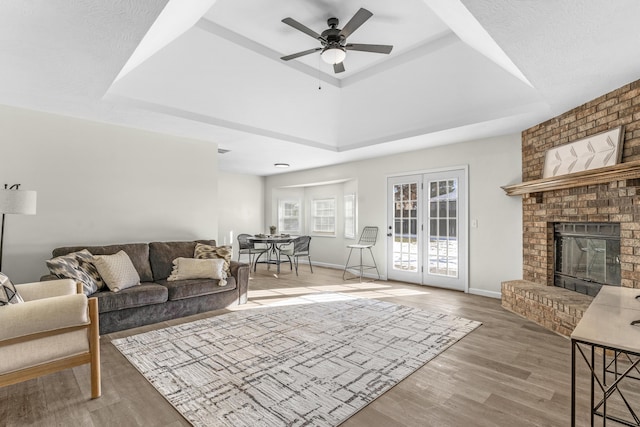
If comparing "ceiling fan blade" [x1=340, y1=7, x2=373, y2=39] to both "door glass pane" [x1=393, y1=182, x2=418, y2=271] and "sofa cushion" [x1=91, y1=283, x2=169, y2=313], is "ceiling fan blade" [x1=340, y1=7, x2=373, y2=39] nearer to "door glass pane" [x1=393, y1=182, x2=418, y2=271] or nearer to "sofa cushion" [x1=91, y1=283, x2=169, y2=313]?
"sofa cushion" [x1=91, y1=283, x2=169, y2=313]

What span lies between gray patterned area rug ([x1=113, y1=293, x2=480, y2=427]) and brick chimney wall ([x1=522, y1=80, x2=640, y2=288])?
149 centimetres

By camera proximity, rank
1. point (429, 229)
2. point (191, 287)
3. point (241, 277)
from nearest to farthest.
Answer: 1. point (191, 287)
2. point (241, 277)
3. point (429, 229)

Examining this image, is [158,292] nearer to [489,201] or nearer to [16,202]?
[16,202]

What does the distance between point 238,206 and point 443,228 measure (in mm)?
5282

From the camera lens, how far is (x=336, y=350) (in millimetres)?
2816

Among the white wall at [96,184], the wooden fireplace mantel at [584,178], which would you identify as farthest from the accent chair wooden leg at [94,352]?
the wooden fireplace mantel at [584,178]

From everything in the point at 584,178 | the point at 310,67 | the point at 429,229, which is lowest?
the point at 429,229

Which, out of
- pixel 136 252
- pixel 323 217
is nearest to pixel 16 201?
pixel 136 252

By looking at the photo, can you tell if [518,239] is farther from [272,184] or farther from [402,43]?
[272,184]

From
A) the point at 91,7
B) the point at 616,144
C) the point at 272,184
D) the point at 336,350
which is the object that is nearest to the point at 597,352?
the point at 616,144

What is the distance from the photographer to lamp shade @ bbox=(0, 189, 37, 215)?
2.84m

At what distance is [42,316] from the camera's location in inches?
77.0

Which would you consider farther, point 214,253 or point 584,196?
point 214,253

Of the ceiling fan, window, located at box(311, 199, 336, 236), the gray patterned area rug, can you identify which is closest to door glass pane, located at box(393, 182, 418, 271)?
the gray patterned area rug
